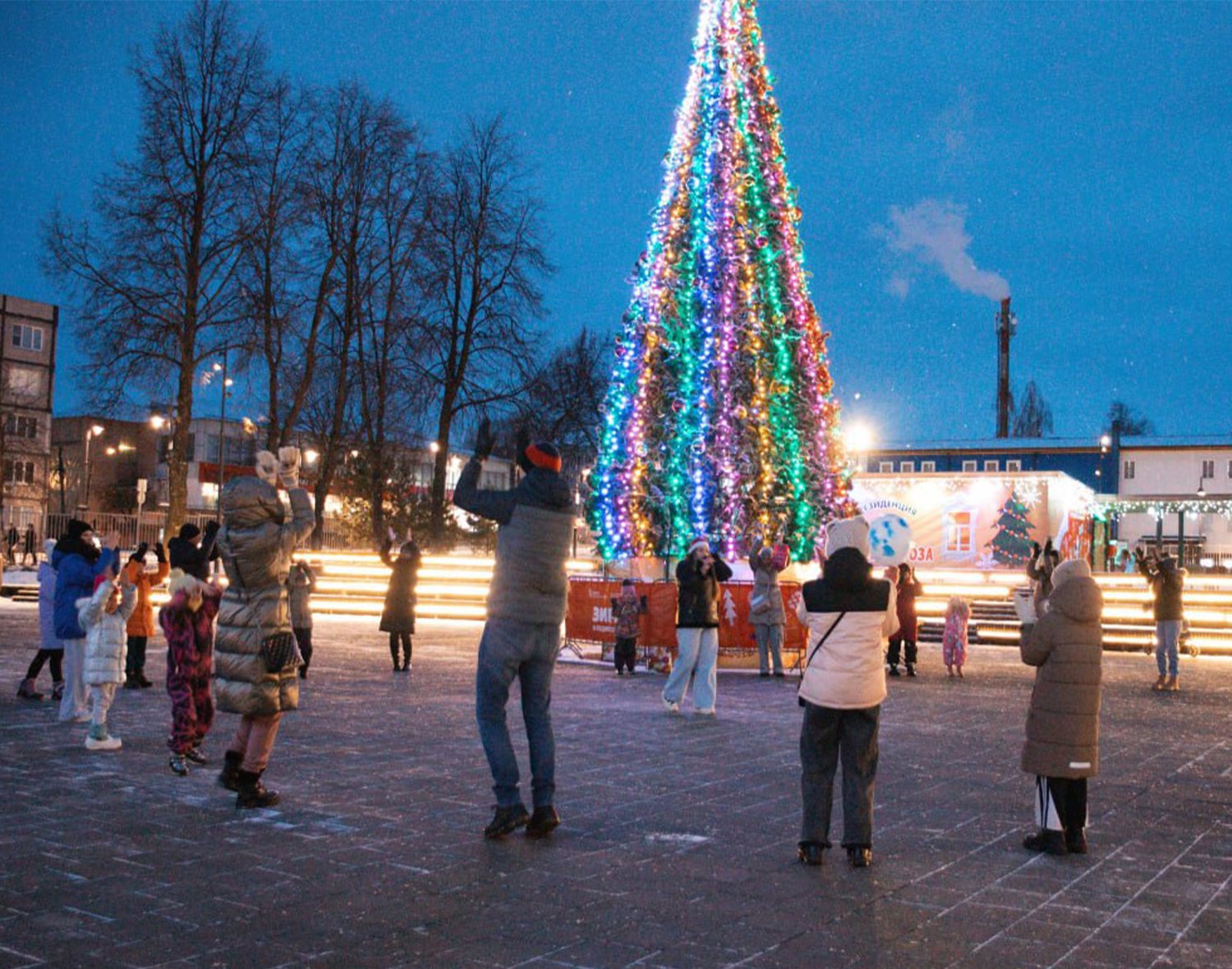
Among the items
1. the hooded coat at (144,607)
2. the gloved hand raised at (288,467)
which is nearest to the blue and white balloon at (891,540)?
the hooded coat at (144,607)

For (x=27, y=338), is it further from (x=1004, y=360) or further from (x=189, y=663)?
(x=189, y=663)

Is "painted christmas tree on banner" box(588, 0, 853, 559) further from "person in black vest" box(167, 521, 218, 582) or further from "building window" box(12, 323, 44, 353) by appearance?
"building window" box(12, 323, 44, 353)

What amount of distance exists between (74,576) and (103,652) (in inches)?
71.9

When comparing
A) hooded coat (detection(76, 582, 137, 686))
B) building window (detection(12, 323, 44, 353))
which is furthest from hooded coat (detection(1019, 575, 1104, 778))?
building window (detection(12, 323, 44, 353))

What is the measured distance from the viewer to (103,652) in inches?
370

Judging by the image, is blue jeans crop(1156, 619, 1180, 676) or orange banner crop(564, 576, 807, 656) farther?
orange banner crop(564, 576, 807, 656)

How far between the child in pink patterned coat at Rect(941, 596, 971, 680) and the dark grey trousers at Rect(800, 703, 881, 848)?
12088 mm

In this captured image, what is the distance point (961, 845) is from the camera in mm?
6770

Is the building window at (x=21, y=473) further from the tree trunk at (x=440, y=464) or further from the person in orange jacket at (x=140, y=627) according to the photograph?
the person in orange jacket at (x=140, y=627)

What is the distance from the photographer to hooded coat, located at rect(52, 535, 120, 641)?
10648 mm

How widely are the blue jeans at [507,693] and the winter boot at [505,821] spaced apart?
0.03m

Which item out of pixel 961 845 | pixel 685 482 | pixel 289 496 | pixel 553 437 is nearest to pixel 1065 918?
pixel 961 845

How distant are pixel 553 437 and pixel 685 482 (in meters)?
24.1

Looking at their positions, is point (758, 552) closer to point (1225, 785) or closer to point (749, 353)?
point (749, 353)
